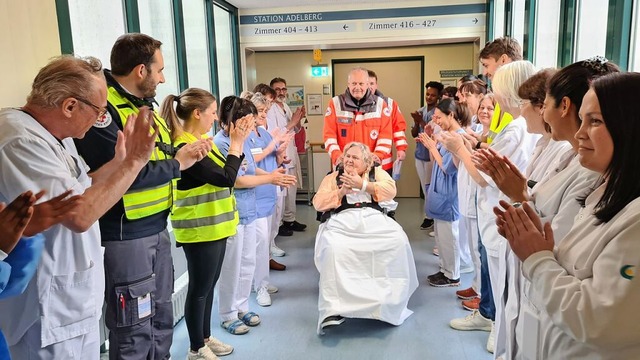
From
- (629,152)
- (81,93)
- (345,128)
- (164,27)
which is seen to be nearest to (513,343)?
(629,152)

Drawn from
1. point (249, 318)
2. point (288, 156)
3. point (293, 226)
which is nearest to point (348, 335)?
point (249, 318)

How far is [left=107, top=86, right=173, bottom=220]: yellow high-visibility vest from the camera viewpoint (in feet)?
5.95

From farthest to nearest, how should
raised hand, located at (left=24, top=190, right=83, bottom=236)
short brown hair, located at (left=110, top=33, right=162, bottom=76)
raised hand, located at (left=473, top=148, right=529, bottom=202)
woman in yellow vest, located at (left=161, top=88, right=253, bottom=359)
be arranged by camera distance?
woman in yellow vest, located at (left=161, top=88, right=253, bottom=359)
short brown hair, located at (left=110, top=33, right=162, bottom=76)
raised hand, located at (left=473, top=148, right=529, bottom=202)
raised hand, located at (left=24, top=190, right=83, bottom=236)

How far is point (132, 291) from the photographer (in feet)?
6.03

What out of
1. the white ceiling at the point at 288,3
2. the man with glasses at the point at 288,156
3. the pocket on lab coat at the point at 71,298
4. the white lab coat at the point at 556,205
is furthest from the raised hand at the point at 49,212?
the white ceiling at the point at 288,3

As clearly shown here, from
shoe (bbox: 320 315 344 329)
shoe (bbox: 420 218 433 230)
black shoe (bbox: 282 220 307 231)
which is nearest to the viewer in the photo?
shoe (bbox: 320 315 344 329)

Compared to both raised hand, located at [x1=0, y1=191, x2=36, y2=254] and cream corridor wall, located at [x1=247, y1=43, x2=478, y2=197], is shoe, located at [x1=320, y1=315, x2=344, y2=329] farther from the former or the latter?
cream corridor wall, located at [x1=247, y1=43, x2=478, y2=197]

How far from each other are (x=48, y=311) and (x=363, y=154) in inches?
90.5

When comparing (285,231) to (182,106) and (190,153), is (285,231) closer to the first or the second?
(182,106)

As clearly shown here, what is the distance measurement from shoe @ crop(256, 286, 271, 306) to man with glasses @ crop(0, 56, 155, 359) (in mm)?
1977

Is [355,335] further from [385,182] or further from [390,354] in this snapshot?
[385,182]

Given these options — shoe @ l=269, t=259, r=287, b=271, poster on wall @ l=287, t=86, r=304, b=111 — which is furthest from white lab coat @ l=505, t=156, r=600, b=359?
poster on wall @ l=287, t=86, r=304, b=111

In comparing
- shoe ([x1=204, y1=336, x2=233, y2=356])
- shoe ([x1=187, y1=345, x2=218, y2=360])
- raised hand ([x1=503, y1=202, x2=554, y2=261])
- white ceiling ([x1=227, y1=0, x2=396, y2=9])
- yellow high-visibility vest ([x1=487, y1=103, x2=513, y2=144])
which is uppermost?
Result: white ceiling ([x1=227, y1=0, x2=396, y2=9])

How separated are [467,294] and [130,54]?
2.81 m
